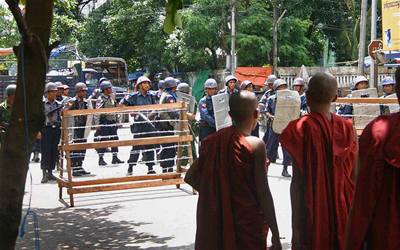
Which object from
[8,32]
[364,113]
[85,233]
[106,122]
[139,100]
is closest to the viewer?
[85,233]

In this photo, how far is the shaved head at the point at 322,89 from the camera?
362cm

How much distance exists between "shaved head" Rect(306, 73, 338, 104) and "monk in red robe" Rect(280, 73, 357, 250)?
0.46ft

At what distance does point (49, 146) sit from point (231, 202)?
24.5 ft

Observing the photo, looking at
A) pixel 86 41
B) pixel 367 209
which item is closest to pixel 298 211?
pixel 367 209

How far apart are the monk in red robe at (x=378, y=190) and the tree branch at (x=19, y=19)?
2.37 m

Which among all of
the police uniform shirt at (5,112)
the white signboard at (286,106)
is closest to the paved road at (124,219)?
the white signboard at (286,106)

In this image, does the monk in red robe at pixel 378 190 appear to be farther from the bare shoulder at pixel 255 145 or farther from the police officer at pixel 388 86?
the police officer at pixel 388 86

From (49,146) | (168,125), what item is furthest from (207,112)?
(49,146)

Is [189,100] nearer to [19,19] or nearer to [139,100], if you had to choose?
[139,100]

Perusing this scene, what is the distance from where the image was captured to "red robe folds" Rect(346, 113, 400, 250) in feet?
7.94

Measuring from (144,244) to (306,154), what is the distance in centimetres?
305

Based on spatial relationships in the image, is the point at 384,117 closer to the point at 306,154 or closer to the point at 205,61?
the point at 306,154

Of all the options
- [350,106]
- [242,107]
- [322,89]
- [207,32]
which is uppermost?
[207,32]

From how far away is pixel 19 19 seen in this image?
387cm
